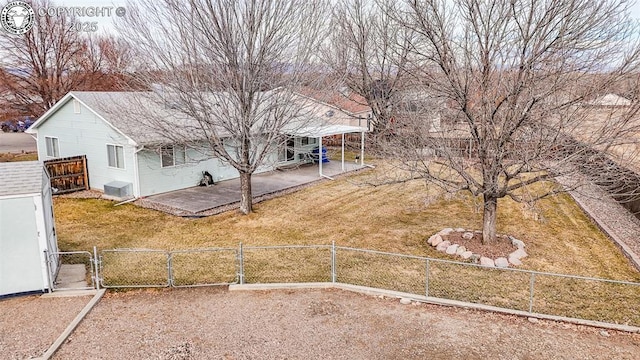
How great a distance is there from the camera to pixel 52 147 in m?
20.2

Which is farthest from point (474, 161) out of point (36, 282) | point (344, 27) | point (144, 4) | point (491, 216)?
point (344, 27)

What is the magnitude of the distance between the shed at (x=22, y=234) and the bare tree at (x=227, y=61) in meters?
5.88

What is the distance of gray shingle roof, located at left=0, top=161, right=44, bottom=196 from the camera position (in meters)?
8.82

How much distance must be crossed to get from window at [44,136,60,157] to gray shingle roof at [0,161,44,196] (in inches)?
462

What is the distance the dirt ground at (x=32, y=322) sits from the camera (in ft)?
23.9

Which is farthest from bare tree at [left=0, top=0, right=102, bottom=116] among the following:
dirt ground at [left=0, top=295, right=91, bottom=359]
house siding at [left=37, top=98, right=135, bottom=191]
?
dirt ground at [left=0, top=295, right=91, bottom=359]

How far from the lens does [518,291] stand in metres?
9.57

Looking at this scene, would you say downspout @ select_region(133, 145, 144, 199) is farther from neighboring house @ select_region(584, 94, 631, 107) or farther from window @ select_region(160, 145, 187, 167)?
neighboring house @ select_region(584, 94, 631, 107)

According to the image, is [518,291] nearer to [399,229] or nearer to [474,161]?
[474,161]

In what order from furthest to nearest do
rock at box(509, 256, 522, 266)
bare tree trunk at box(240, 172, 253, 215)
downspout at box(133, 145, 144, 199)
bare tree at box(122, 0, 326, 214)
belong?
1. downspout at box(133, 145, 144, 199)
2. bare tree trunk at box(240, 172, 253, 215)
3. bare tree at box(122, 0, 326, 214)
4. rock at box(509, 256, 522, 266)

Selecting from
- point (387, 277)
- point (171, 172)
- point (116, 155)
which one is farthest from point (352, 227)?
point (116, 155)

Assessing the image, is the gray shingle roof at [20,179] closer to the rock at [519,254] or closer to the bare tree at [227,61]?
the bare tree at [227,61]

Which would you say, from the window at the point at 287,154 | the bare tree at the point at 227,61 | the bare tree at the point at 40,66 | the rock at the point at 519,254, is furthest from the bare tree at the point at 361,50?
the bare tree at the point at 40,66

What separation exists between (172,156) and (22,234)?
9576mm
